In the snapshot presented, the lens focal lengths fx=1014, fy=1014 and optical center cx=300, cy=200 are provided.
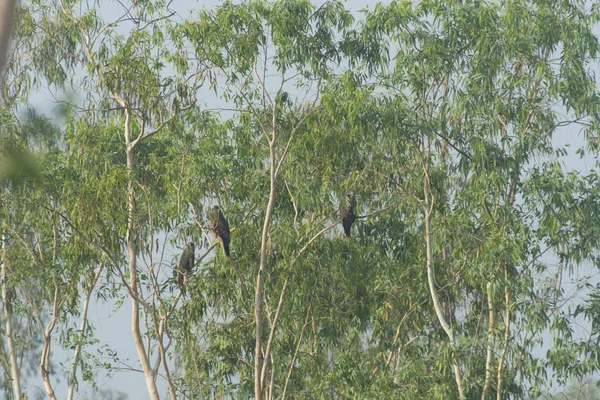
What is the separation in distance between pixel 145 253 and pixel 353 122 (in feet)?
7.76

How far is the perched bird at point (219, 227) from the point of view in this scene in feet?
30.7

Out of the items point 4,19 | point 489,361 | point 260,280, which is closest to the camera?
point 4,19

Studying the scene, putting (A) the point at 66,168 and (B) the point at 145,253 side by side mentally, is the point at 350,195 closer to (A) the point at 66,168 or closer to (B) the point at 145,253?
(B) the point at 145,253

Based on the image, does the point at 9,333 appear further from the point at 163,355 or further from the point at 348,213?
the point at 348,213

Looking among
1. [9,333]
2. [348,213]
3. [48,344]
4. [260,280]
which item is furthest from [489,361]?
[9,333]

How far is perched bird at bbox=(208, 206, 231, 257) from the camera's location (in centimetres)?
934

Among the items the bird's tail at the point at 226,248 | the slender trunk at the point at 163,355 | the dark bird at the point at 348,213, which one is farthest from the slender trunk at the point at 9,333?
the dark bird at the point at 348,213

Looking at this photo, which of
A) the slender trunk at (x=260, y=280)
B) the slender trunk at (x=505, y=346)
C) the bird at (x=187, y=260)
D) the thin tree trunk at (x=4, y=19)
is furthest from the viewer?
the bird at (x=187, y=260)

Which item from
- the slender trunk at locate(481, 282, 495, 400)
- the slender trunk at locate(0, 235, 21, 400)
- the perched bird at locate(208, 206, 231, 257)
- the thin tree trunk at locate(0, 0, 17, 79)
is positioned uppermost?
the slender trunk at locate(0, 235, 21, 400)

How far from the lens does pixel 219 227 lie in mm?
9391

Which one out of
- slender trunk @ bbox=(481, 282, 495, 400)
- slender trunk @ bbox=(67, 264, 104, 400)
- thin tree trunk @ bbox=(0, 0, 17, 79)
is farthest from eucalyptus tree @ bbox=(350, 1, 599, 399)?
thin tree trunk @ bbox=(0, 0, 17, 79)

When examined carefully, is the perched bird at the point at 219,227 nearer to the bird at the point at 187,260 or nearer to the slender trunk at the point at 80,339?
the bird at the point at 187,260

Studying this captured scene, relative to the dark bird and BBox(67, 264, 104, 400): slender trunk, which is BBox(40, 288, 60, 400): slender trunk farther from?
the dark bird

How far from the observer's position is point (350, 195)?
33.4ft
